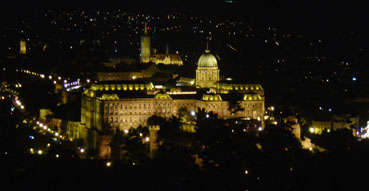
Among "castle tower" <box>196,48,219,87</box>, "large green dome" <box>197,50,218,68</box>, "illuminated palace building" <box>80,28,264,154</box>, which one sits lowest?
"illuminated palace building" <box>80,28,264,154</box>

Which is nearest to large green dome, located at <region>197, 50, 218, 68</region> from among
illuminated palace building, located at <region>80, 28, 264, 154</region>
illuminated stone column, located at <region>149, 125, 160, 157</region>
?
illuminated palace building, located at <region>80, 28, 264, 154</region>

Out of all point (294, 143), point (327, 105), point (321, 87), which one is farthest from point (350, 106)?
point (294, 143)

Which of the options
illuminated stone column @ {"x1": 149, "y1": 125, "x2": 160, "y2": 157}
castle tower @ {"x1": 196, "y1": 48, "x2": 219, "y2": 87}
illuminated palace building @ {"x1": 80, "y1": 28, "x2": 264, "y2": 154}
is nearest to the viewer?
illuminated stone column @ {"x1": 149, "y1": 125, "x2": 160, "y2": 157}

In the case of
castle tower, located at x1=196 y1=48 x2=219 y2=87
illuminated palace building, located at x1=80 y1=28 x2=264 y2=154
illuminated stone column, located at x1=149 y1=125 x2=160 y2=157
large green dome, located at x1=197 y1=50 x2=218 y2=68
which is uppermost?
large green dome, located at x1=197 y1=50 x2=218 y2=68

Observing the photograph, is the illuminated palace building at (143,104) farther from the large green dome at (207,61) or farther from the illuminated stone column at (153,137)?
the illuminated stone column at (153,137)

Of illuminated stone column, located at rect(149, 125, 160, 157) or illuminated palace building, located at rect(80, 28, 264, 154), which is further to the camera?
illuminated palace building, located at rect(80, 28, 264, 154)

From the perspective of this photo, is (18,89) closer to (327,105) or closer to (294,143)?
(327,105)

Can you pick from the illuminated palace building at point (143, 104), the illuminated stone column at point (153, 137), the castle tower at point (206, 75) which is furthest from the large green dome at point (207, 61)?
the illuminated stone column at point (153, 137)

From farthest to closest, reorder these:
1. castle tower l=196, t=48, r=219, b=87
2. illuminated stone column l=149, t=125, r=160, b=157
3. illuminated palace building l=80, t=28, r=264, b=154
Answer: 1. castle tower l=196, t=48, r=219, b=87
2. illuminated palace building l=80, t=28, r=264, b=154
3. illuminated stone column l=149, t=125, r=160, b=157

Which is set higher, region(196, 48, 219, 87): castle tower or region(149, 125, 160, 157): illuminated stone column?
region(196, 48, 219, 87): castle tower

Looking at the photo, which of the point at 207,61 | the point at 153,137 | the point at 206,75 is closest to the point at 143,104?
the point at 153,137

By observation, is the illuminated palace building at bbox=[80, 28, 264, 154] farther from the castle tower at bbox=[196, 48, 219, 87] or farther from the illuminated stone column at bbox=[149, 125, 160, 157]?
the illuminated stone column at bbox=[149, 125, 160, 157]
